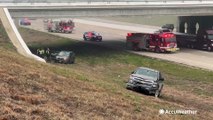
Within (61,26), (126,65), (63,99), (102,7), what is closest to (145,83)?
(63,99)

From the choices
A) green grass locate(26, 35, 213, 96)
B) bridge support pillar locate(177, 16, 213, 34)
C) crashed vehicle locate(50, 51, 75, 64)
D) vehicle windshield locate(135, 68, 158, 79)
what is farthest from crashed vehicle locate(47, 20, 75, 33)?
vehicle windshield locate(135, 68, 158, 79)

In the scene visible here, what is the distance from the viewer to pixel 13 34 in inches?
1800

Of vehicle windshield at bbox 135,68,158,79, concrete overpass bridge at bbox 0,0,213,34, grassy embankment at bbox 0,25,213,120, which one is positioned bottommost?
vehicle windshield at bbox 135,68,158,79

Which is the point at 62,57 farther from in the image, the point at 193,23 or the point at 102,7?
the point at 193,23

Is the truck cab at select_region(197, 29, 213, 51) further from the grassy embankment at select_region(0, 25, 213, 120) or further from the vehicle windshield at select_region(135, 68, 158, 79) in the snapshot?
the vehicle windshield at select_region(135, 68, 158, 79)

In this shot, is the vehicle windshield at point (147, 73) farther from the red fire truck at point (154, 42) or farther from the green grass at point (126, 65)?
the red fire truck at point (154, 42)

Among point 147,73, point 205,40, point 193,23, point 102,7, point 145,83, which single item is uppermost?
point 102,7

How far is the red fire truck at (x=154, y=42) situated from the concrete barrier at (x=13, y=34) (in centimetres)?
1949

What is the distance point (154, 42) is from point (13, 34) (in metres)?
22.4

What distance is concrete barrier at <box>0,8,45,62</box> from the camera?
128ft

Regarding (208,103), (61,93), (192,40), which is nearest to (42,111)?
(61,93)

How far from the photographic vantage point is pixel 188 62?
170 feet

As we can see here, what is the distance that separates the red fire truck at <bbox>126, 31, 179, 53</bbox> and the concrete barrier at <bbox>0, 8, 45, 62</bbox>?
19.5 meters

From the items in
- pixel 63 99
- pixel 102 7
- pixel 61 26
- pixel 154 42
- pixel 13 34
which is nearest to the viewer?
pixel 63 99
